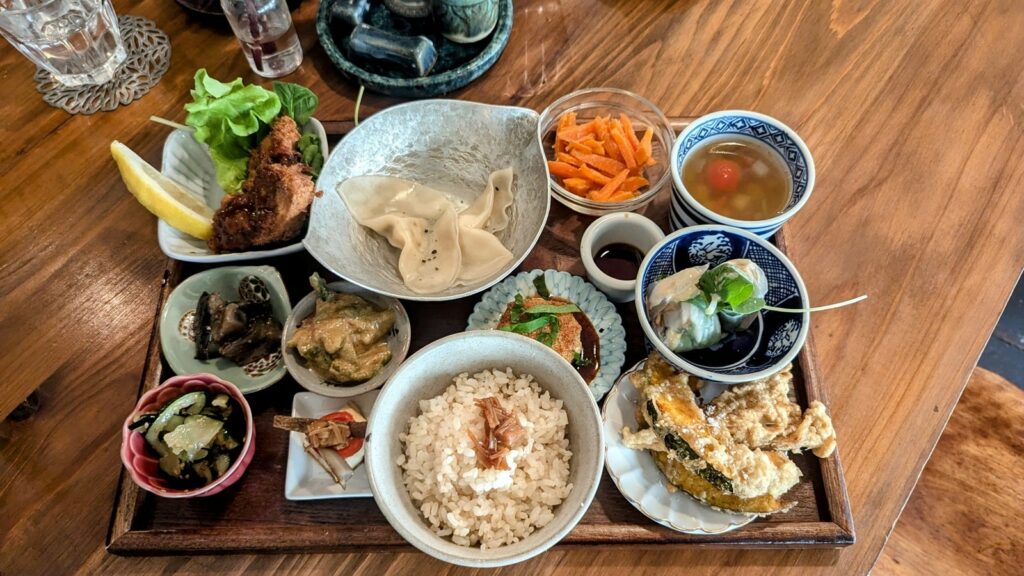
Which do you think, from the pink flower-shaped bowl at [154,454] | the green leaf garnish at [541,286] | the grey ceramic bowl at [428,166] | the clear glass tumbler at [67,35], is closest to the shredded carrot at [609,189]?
the grey ceramic bowl at [428,166]

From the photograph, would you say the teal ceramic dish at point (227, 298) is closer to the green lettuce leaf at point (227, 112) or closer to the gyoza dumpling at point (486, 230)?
the green lettuce leaf at point (227, 112)

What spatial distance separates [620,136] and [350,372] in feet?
3.66

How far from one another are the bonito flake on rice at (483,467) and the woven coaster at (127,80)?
173 cm

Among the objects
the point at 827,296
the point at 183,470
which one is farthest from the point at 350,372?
the point at 827,296

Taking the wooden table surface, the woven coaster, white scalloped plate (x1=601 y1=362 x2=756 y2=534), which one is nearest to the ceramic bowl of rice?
white scalloped plate (x1=601 y1=362 x2=756 y2=534)

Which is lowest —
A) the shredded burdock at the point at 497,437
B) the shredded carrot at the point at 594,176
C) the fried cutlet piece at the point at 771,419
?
the shredded burdock at the point at 497,437

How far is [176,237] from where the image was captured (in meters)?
1.83

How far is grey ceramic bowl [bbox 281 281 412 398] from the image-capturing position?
160 centimetres

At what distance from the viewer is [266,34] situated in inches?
85.3

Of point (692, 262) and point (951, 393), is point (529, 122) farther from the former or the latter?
point (951, 393)

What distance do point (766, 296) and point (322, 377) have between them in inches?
47.7

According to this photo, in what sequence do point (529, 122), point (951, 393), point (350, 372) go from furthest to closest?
point (529, 122)
point (951, 393)
point (350, 372)

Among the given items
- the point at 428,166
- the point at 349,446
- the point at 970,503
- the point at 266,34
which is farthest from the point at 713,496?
the point at 266,34

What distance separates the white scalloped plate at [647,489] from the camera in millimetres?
1463
